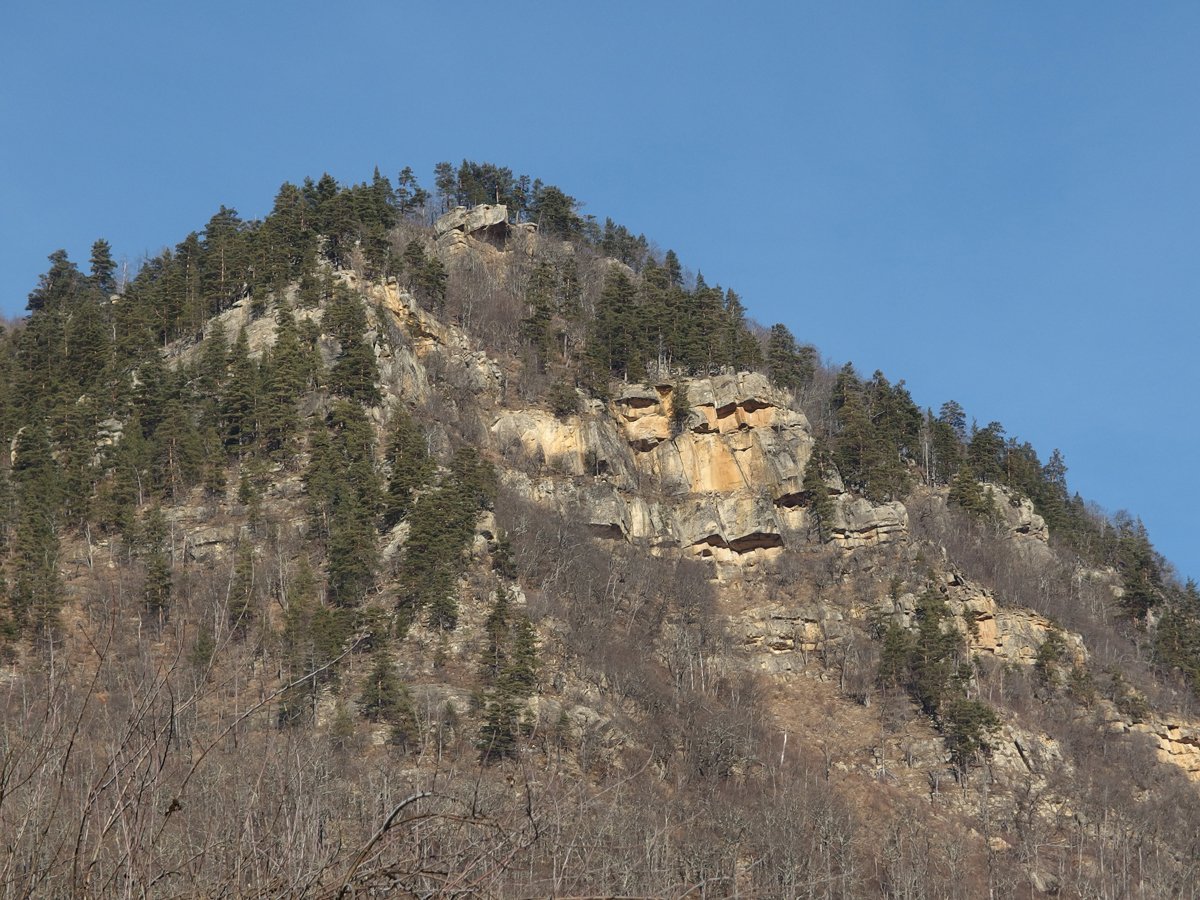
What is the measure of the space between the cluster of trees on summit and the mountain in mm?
246

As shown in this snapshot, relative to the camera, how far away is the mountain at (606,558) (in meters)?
52.5

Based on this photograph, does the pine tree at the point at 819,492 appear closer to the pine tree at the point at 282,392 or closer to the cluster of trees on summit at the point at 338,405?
the cluster of trees on summit at the point at 338,405

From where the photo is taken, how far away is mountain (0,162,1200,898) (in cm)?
5250

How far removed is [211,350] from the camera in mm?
74188

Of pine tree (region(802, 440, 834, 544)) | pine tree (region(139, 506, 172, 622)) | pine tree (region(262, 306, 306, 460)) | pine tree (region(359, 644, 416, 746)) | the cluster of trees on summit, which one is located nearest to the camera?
pine tree (region(359, 644, 416, 746))

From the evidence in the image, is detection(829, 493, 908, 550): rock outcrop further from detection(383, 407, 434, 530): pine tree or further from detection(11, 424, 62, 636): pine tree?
detection(11, 424, 62, 636): pine tree

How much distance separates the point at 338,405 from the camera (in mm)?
69500

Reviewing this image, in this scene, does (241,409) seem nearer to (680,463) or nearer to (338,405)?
(338,405)

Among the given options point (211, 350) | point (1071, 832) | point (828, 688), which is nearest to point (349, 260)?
point (211, 350)

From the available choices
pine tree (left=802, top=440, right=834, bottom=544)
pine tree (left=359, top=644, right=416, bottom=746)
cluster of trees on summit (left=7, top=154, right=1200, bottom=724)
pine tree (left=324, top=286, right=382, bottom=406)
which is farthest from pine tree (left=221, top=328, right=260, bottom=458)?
pine tree (left=802, top=440, right=834, bottom=544)

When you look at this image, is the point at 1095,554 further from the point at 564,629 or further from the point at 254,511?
the point at 254,511

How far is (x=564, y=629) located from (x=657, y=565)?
15412mm

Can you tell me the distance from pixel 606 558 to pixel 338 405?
16736 mm

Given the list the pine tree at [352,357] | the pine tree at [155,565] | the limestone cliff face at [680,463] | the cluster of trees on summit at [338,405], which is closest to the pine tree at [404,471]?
the cluster of trees on summit at [338,405]
